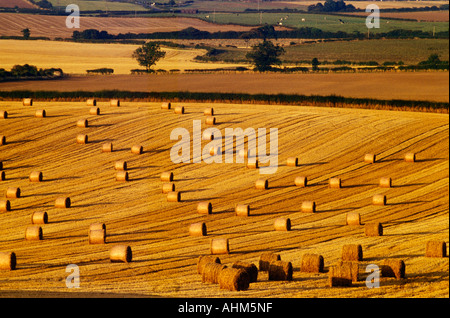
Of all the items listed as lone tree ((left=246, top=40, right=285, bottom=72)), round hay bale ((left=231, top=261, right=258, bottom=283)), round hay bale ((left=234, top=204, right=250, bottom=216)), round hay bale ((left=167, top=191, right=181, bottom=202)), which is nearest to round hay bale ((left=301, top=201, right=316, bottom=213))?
round hay bale ((left=234, top=204, right=250, bottom=216))

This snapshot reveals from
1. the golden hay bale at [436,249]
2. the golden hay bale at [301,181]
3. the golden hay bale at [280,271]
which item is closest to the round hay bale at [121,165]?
the golden hay bale at [301,181]

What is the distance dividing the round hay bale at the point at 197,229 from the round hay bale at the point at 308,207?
5.01 metres

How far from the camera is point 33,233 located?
25469mm

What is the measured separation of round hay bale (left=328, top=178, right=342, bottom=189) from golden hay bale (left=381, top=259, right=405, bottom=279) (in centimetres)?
1293

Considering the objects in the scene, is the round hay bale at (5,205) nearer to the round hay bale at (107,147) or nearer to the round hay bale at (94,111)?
the round hay bale at (107,147)

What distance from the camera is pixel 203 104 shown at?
51.2 m

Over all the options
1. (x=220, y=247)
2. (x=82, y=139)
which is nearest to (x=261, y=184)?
(x=220, y=247)

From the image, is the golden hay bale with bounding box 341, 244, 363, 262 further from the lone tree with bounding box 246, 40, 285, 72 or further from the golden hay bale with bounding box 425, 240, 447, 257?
the lone tree with bounding box 246, 40, 285, 72

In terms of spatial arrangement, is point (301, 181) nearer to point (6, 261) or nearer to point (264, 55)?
point (6, 261)

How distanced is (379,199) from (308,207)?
9.84 feet

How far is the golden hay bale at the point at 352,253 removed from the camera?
21.5 m

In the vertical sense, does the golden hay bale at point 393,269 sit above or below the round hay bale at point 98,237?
above

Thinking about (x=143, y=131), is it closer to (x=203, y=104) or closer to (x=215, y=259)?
(x=203, y=104)

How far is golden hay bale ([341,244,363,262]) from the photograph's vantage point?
21500 mm
